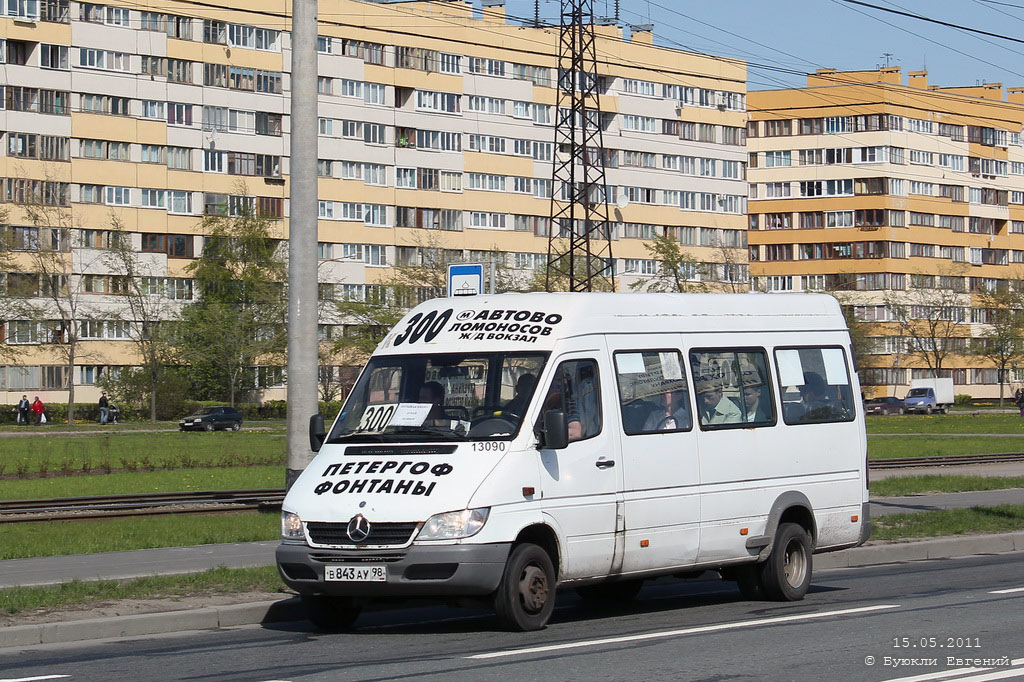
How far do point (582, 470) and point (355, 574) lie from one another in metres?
2.02

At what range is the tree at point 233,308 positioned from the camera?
266 feet

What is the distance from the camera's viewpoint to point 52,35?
85625 millimetres

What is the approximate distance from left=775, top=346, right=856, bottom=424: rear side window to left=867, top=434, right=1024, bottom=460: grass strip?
→ 86.9 feet

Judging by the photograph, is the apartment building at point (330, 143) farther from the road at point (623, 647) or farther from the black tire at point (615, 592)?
the road at point (623, 647)

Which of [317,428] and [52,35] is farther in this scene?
[52,35]

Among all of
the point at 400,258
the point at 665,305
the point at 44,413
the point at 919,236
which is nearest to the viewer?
the point at 665,305

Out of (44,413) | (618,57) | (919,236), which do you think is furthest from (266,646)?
(919,236)

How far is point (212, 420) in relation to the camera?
70562 millimetres

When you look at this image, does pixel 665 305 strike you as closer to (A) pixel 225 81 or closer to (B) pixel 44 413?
(B) pixel 44 413

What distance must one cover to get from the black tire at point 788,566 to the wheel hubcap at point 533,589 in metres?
2.93

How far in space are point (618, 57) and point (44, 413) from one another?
164ft

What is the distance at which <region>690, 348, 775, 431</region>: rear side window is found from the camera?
13930mm

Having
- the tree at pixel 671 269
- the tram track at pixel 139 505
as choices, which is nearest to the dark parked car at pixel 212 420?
the tree at pixel 671 269

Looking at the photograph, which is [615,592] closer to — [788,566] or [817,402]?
[788,566]
